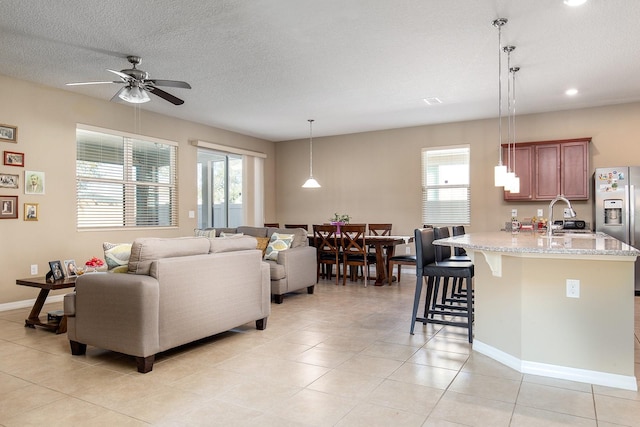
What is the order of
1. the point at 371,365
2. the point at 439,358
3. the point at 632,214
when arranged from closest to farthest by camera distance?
the point at 371,365
the point at 439,358
the point at 632,214

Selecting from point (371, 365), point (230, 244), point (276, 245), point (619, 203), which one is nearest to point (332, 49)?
point (230, 244)

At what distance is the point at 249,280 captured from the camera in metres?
3.65

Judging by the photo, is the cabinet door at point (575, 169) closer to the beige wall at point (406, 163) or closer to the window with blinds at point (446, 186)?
the beige wall at point (406, 163)

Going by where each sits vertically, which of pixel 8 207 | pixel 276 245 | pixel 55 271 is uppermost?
pixel 8 207

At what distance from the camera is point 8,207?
4742mm

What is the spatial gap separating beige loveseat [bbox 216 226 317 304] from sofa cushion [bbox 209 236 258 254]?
1.13 metres

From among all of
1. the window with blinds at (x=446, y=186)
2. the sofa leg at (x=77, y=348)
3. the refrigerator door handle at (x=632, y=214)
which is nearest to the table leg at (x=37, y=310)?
the sofa leg at (x=77, y=348)

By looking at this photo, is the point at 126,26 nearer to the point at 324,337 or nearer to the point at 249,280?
the point at 249,280

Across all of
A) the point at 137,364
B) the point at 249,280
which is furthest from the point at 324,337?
the point at 137,364

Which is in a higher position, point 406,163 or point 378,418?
point 406,163

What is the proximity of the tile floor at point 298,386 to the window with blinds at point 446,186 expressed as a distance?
3.72 meters

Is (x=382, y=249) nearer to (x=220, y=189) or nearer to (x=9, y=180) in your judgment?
(x=220, y=189)

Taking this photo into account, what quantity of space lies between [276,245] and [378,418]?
3.38m

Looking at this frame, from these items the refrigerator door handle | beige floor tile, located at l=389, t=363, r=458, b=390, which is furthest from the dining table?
beige floor tile, located at l=389, t=363, r=458, b=390
